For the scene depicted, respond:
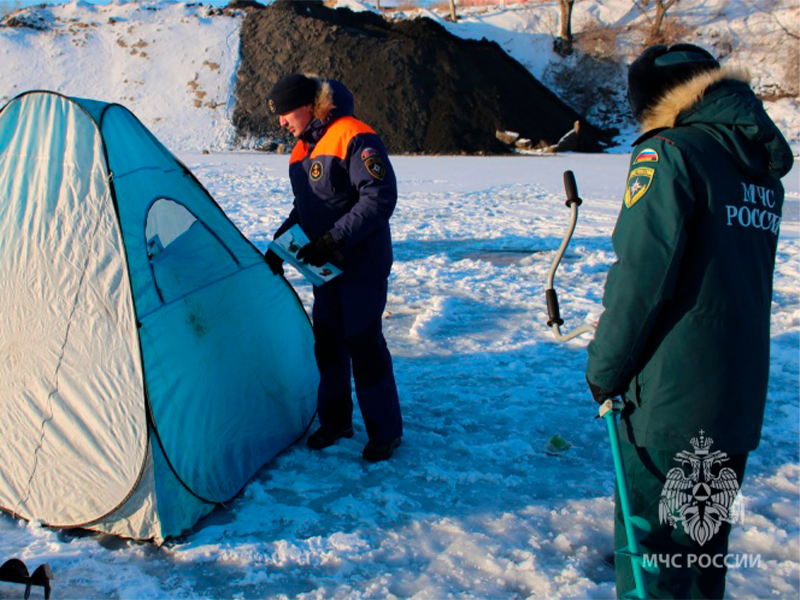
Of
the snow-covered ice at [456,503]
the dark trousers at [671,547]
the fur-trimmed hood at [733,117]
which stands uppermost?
the fur-trimmed hood at [733,117]

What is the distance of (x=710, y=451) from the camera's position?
80.1 inches

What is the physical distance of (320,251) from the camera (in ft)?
10.8

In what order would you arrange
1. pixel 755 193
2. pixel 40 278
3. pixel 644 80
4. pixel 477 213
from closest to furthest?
pixel 755 193 < pixel 644 80 < pixel 40 278 < pixel 477 213

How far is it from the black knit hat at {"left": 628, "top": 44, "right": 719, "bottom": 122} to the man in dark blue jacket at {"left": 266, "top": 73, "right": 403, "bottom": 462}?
1.37 metres

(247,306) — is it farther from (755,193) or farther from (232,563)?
(755,193)

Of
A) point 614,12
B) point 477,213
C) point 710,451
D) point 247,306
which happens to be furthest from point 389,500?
point 614,12

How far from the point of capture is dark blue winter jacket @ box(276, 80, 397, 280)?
3.29 meters

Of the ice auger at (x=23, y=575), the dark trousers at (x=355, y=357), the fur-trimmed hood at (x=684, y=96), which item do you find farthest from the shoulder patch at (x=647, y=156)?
the ice auger at (x=23, y=575)

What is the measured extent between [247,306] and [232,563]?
4.09ft

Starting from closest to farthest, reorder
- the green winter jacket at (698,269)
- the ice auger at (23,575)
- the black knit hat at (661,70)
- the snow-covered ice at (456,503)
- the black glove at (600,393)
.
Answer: the green winter jacket at (698,269), the black knit hat at (661,70), the black glove at (600,393), the ice auger at (23,575), the snow-covered ice at (456,503)

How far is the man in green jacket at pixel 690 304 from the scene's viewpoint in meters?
1.91

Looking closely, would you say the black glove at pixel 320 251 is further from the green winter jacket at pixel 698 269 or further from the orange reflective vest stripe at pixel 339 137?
the green winter jacket at pixel 698 269

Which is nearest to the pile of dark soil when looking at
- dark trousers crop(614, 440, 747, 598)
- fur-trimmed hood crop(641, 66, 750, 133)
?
fur-trimmed hood crop(641, 66, 750, 133)

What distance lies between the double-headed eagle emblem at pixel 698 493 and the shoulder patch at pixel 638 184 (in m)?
0.70
